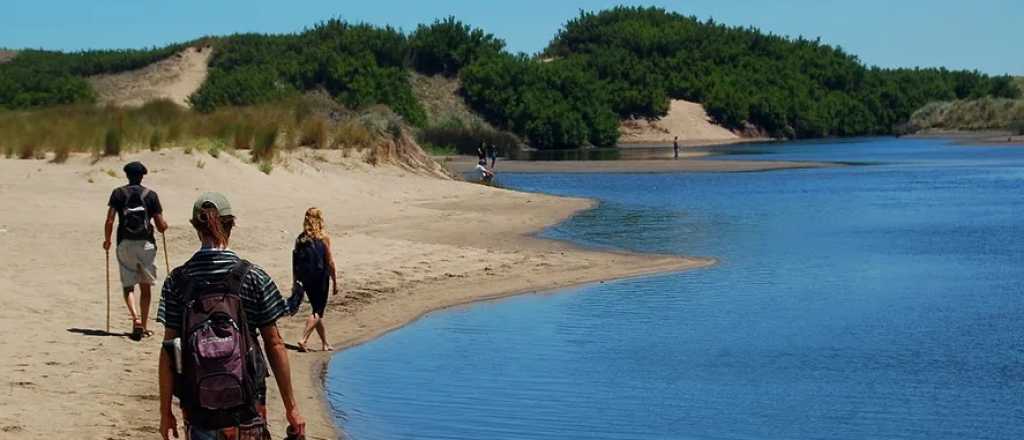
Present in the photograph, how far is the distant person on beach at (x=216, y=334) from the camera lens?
5781mm

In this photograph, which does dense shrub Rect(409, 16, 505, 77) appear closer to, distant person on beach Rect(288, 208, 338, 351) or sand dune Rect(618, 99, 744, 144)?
sand dune Rect(618, 99, 744, 144)

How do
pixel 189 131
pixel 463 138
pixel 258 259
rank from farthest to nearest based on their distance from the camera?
pixel 463 138 < pixel 189 131 < pixel 258 259

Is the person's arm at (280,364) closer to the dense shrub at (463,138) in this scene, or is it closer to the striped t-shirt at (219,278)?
the striped t-shirt at (219,278)

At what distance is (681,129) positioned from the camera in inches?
4277

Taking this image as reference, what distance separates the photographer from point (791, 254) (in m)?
23.6

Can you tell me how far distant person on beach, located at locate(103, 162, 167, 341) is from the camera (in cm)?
1241

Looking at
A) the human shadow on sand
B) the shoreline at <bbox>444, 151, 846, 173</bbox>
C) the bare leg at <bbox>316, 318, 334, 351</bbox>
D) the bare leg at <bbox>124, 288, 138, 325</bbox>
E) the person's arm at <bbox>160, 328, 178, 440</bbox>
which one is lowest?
the shoreline at <bbox>444, 151, 846, 173</bbox>

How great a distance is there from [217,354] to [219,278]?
0.96ft

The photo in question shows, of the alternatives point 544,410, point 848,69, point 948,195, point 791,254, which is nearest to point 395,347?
point 544,410

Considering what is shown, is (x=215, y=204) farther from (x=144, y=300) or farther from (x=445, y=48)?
(x=445, y=48)

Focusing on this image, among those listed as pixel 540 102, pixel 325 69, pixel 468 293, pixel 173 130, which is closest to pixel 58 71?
pixel 325 69

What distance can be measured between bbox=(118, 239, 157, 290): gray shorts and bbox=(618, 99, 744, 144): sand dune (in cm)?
9122

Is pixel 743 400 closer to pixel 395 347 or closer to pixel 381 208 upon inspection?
pixel 395 347

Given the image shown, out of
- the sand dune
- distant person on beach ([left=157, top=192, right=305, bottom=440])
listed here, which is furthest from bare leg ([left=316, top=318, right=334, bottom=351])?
the sand dune
